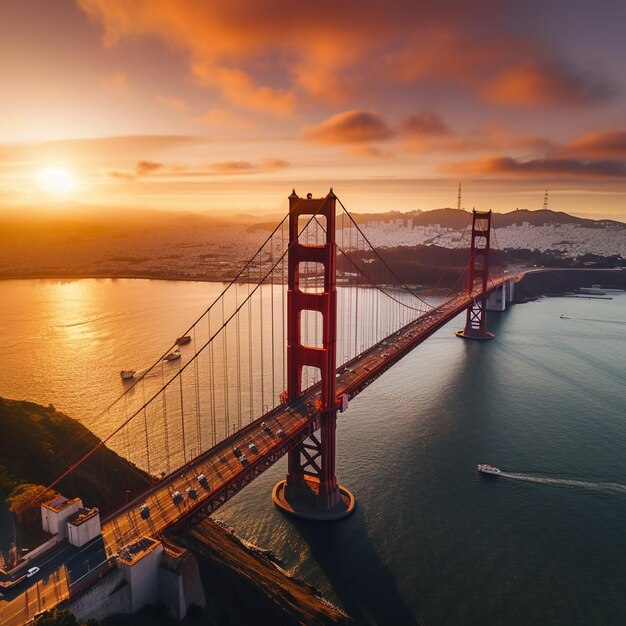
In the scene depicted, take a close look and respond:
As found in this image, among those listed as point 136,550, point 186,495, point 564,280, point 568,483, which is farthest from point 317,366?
point 564,280

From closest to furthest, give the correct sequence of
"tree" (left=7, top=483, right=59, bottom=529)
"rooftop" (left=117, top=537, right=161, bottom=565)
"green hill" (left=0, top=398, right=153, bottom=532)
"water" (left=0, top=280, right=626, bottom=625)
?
"rooftop" (left=117, top=537, right=161, bottom=565)
"tree" (left=7, top=483, right=59, bottom=529)
"water" (left=0, top=280, right=626, bottom=625)
"green hill" (left=0, top=398, right=153, bottom=532)

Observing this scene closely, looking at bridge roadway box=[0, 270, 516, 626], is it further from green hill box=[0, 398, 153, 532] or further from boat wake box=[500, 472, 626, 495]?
boat wake box=[500, 472, 626, 495]

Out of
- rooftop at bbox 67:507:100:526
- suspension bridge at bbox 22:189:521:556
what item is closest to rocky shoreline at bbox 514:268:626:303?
suspension bridge at bbox 22:189:521:556

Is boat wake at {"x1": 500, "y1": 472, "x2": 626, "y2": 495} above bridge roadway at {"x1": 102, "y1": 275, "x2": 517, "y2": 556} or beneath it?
beneath

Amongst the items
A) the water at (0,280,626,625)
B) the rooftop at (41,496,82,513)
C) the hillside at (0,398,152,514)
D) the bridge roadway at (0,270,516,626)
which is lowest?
the water at (0,280,626,625)

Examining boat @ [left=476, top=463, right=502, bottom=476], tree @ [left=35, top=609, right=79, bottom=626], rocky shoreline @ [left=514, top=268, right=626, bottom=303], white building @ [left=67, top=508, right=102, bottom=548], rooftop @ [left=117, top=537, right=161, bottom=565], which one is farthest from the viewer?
rocky shoreline @ [left=514, top=268, right=626, bottom=303]

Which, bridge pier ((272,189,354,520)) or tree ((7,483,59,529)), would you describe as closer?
tree ((7,483,59,529))

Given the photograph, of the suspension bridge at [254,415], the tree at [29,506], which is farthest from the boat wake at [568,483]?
the tree at [29,506]
